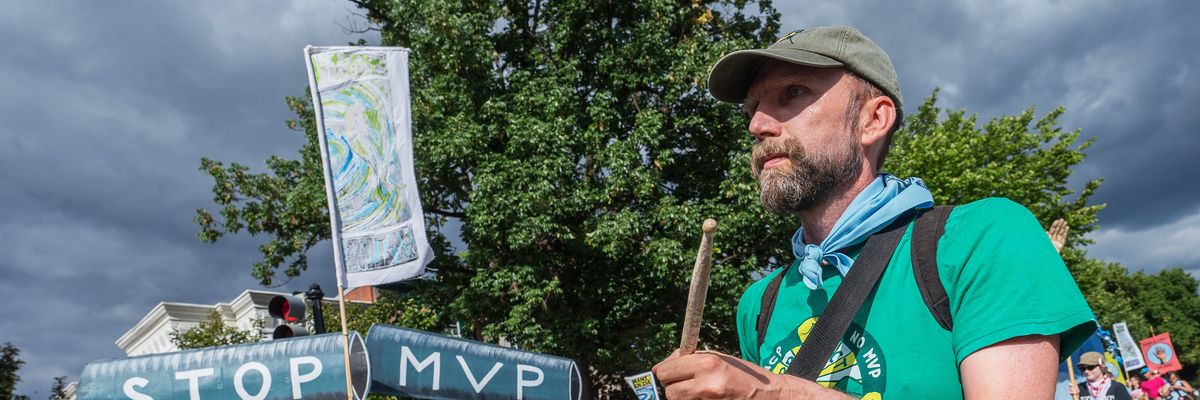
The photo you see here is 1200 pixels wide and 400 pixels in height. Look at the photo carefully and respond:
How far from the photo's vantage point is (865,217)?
175 centimetres

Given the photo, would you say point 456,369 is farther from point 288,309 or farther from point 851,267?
point 851,267

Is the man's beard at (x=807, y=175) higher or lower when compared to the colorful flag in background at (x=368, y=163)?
lower

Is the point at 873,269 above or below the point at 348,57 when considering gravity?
below

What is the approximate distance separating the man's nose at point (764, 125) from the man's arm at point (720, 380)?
764mm

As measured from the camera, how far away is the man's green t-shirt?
4.46ft

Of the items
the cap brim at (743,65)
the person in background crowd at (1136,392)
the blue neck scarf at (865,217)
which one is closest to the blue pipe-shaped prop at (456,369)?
the cap brim at (743,65)

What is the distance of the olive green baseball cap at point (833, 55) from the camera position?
71.8 inches

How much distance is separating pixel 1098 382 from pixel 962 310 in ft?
33.8

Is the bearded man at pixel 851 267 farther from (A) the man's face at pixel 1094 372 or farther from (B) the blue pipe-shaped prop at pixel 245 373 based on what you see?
(A) the man's face at pixel 1094 372

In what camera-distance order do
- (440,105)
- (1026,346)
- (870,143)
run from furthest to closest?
(440,105) < (870,143) < (1026,346)

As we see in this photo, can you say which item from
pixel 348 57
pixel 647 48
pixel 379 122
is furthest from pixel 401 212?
pixel 647 48

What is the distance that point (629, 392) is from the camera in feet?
74.9

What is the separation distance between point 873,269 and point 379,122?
744 centimetres

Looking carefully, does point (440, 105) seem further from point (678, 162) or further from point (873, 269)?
point (873, 269)
